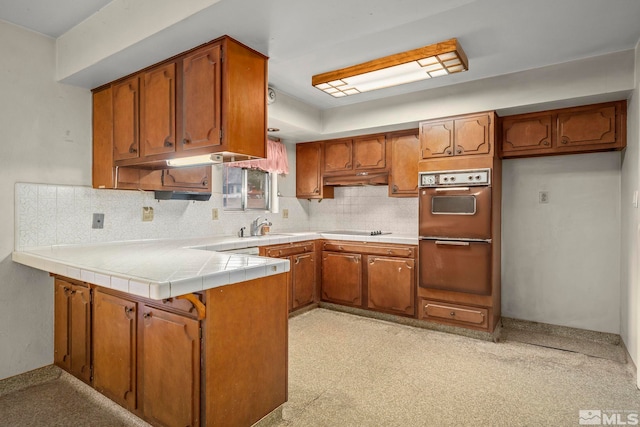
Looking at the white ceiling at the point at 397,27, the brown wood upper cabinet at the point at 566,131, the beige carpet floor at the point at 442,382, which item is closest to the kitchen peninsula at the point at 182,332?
the beige carpet floor at the point at 442,382

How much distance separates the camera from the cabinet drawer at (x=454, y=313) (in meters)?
3.43

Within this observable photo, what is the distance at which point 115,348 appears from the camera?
2070 mm

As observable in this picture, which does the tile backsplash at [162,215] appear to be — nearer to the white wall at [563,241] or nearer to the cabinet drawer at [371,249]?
the cabinet drawer at [371,249]

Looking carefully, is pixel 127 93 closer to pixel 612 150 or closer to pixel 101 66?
pixel 101 66

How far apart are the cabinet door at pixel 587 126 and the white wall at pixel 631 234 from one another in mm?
126

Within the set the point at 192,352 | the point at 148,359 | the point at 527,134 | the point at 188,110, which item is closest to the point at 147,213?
the point at 188,110

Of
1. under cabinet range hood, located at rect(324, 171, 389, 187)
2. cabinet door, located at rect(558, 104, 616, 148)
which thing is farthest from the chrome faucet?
cabinet door, located at rect(558, 104, 616, 148)

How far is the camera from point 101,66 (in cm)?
A: 249

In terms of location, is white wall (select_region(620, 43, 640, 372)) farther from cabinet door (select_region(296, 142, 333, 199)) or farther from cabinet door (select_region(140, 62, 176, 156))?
cabinet door (select_region(140, 62, 176, 156))

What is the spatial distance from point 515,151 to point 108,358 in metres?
3.75

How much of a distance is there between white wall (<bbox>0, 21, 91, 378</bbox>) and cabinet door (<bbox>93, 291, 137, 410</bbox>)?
740mm

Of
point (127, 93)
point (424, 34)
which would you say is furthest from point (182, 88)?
point (424, 34)

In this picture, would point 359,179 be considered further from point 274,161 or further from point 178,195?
point 178,195

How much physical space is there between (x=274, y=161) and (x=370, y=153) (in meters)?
1.20
